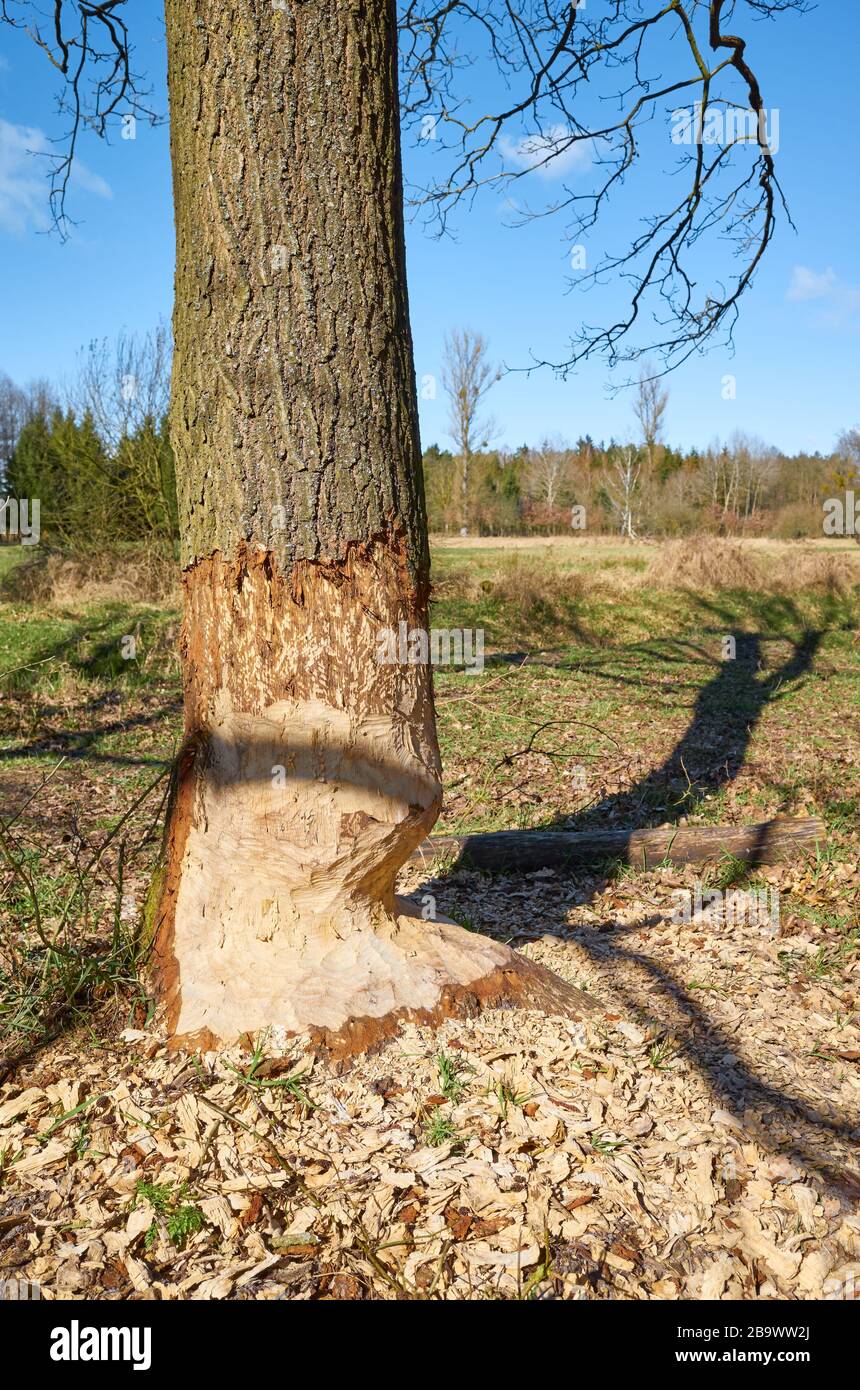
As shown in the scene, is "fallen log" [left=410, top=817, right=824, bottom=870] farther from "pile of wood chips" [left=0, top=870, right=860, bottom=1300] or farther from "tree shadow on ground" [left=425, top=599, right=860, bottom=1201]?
"pile of wood chips" [left=0, top=870, right=860, bottom=1300]

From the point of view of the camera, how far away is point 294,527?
8.04 feet

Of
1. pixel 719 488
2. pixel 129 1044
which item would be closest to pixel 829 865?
pixel 129 1044

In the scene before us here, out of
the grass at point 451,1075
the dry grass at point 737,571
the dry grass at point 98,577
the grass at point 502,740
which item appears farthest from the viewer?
the dry grass at point 737,571

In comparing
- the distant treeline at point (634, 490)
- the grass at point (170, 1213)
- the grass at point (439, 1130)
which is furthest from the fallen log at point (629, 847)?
the distant treeline at point (634, 490)

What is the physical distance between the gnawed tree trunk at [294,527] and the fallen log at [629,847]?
208 cm

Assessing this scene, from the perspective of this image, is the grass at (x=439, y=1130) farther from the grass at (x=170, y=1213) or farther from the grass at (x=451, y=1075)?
the grass at (x=170, y=1213)

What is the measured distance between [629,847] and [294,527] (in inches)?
123

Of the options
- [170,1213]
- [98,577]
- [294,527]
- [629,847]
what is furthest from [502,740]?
[98,577]

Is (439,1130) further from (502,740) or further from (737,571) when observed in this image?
(737,571)

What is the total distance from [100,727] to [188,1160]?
22.0 ft

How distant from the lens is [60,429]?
15586mm

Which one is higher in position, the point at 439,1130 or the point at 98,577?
the point at 98,577

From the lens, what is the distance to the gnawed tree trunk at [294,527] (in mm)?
2381

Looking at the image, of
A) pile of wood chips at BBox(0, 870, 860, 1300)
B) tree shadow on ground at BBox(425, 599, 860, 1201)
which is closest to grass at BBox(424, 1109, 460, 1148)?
pile of wood chips at BBox(0, 870, 860, 1300)
